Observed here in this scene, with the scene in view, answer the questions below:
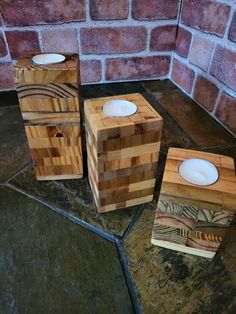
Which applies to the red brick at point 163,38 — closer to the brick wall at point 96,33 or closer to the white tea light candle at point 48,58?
the brick wall at point 96,33

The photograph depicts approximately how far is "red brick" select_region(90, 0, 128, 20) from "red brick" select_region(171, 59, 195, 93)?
0.24 metres

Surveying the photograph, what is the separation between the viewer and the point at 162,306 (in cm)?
38

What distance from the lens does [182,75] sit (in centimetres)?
92

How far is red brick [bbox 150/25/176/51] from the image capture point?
896 mm

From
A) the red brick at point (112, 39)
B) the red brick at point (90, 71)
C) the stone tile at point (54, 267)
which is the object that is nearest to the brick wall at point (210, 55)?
the red brick at point (112, 39)

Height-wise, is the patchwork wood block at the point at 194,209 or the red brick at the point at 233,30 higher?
the red brick at the point at 233,30

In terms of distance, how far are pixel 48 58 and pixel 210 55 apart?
1.57 ft

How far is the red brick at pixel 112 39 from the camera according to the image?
86 cm

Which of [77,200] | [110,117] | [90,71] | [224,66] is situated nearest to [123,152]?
[110,117]

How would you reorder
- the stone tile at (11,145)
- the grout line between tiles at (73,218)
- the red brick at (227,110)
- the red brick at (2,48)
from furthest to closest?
the red brick at (2,48) → the red brick at (227,110) → the stone tile at (11,145) → the grout line between tiles at (73,218)

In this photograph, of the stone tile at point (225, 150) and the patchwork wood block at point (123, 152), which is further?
the stone tile at point (225, 150)

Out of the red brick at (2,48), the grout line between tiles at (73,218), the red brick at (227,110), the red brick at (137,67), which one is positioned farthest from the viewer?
the red brick at (137,67)

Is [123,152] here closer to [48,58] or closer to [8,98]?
[48,58]

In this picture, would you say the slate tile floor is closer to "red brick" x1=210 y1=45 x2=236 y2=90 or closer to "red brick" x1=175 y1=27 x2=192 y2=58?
"red brick" x1=210 y1=45 x2=236 y2=90
